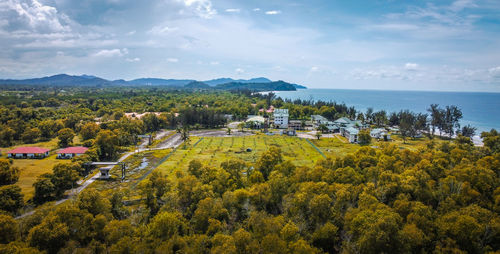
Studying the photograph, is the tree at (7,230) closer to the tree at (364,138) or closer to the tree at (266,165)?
the tree at (266,165)

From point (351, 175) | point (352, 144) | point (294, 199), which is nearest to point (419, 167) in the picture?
point (351, 175)

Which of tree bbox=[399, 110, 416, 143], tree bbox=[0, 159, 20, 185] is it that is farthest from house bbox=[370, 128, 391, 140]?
tree bbox=[0, 159, 20, 185]

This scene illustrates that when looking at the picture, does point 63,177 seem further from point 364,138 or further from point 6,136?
point 364,138

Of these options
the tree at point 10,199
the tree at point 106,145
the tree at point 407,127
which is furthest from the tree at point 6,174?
the tree at point 407,127

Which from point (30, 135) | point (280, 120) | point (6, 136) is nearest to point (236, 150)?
point (280, 120)

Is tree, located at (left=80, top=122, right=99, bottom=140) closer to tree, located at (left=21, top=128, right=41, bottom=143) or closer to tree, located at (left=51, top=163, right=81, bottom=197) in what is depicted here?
tree, located at (left=21, top=128, right=41, bottom=143)

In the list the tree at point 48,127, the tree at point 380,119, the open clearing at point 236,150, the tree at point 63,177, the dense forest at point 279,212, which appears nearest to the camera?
the dense forest at point 279,212
